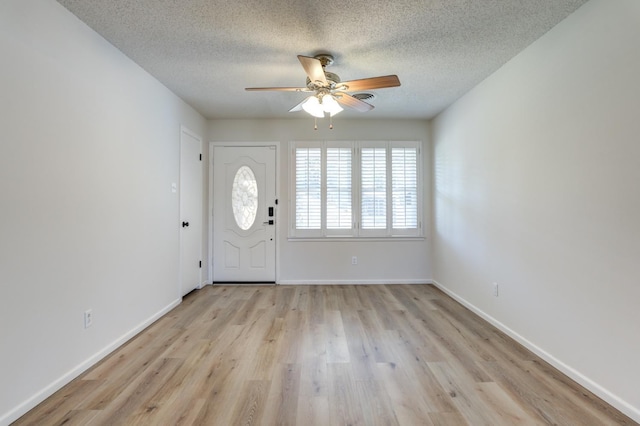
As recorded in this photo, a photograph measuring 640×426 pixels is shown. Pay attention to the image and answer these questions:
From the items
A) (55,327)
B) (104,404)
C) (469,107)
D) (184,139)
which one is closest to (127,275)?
(55,327)

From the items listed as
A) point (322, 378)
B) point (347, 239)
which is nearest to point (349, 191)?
point (347, 239)

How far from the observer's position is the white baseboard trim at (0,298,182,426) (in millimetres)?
1589

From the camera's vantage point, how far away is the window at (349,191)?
440 cm

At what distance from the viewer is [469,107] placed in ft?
11.1

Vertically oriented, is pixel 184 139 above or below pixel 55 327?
above

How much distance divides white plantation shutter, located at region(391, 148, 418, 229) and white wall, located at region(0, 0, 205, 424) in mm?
3214

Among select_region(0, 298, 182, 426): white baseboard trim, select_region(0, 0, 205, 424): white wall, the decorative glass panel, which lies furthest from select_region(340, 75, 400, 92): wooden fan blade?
select_region(0, 298, 182, 426): white baseboard trim

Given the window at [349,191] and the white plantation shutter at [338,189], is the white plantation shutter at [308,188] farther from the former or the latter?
the white plantation shutter at [338,189]

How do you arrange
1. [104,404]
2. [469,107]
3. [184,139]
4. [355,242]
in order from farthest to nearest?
[355,242] → [184,139] → [469,107] → [104,404]

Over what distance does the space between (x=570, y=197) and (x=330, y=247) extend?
294cm

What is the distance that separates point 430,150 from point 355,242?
1806 millimetres

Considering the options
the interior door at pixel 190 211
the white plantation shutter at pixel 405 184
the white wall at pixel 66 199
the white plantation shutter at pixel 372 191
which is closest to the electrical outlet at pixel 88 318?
the white wall at pixel 66 199

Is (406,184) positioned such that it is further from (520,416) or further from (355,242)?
(520,416)

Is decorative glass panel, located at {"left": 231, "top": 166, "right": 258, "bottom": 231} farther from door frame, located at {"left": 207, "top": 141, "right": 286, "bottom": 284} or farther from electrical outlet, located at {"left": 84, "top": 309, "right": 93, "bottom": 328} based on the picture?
electrical outlet, located at {"left": 84, "top": 309, "right": 93, "bottom": 328}
